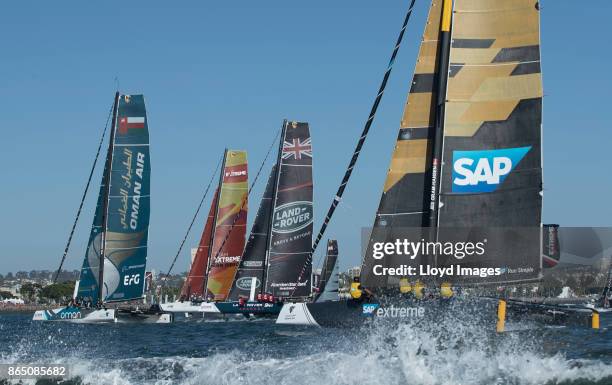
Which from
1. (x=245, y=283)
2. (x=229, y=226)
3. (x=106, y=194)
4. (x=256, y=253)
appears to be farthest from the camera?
(x=229, y=226)

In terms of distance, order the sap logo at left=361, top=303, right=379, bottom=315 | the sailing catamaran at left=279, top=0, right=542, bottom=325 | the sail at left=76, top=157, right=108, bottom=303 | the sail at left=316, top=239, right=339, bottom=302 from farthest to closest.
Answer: the sail at left=76, top=157, right=108, bottom=303 < the sail at left=316, top=239, right=339, bottom=302 < the sap logo at left=361, top=303, right=379, bottom=315 < the sailing catamaran at left=279, top=0, right=542, bottom=325

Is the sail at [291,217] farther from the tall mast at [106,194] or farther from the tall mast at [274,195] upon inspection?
the tall mast at [106,194]

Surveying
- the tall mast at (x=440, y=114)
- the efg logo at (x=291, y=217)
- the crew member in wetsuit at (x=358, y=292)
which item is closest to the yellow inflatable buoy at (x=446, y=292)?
the tall mast at (x=440, y=114)

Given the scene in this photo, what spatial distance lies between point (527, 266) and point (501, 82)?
446cm

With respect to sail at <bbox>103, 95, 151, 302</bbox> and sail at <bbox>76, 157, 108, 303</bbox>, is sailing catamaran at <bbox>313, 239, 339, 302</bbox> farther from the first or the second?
sail at <bbox>76, 157, 108, 303</bbox>

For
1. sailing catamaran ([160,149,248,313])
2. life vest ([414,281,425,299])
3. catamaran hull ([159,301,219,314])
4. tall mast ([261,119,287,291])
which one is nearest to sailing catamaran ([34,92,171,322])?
catamaran hull ([159,301,219,314])

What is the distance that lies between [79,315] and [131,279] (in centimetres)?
389

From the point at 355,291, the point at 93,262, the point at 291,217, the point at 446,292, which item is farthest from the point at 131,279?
the point at 446,292

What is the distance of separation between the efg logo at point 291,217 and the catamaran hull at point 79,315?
936cm

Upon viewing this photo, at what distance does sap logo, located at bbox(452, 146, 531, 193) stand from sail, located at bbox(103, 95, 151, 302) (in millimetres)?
26474

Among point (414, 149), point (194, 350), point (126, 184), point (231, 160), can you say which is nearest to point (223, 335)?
point (194, 350)

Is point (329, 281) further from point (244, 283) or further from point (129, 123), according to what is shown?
point (244, 283)

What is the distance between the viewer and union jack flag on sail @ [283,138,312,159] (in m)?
50.2

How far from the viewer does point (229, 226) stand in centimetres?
6134
